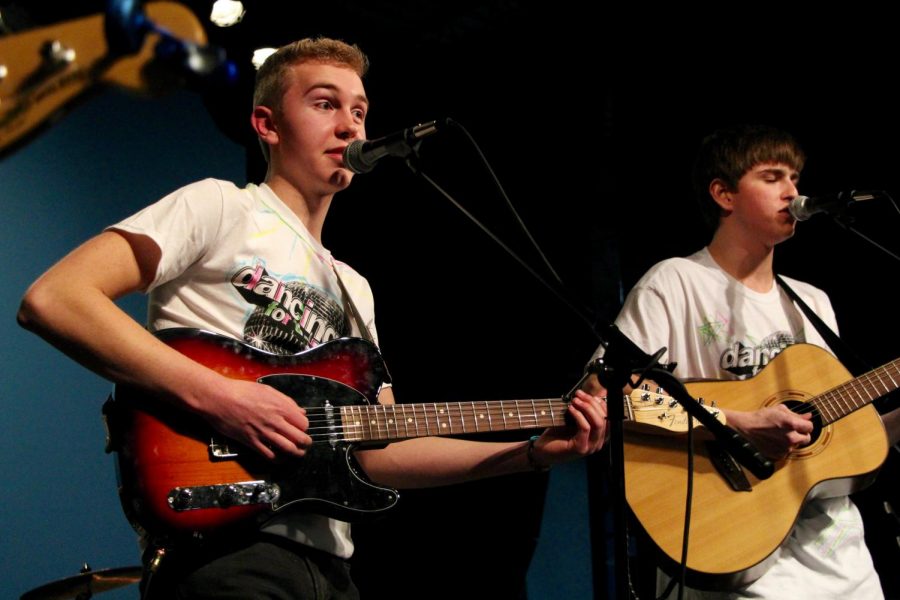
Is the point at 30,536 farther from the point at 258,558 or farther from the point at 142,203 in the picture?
the point at 258,558

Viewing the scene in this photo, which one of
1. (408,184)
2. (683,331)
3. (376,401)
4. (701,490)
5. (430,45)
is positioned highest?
(430,45)

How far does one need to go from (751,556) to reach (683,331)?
840mm

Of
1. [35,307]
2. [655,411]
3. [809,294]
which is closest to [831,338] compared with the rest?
[809,294]

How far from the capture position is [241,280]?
223cm

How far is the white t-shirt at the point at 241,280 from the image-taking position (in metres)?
2.09

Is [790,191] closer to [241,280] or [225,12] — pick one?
[241,280]

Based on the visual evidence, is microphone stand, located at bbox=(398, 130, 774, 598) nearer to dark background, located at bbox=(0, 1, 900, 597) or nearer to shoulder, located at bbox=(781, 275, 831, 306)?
shoulder, located at bbox=(781, 275, 831, 306)

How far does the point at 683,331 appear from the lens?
10.4ft

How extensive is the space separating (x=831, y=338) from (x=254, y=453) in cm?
239

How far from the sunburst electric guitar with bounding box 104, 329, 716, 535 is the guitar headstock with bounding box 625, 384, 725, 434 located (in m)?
0.51

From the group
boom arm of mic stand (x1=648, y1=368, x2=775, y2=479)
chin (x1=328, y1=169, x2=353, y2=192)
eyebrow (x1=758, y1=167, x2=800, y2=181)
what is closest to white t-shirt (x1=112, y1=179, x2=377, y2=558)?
chin (x1=328, y1=169, x2=353, y2=192)

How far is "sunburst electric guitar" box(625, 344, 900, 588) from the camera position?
8.93 ft

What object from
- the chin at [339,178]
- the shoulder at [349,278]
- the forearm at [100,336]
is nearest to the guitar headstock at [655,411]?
the shoulder at [349,278]

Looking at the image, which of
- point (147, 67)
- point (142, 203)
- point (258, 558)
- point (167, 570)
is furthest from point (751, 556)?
point (142, 203)
